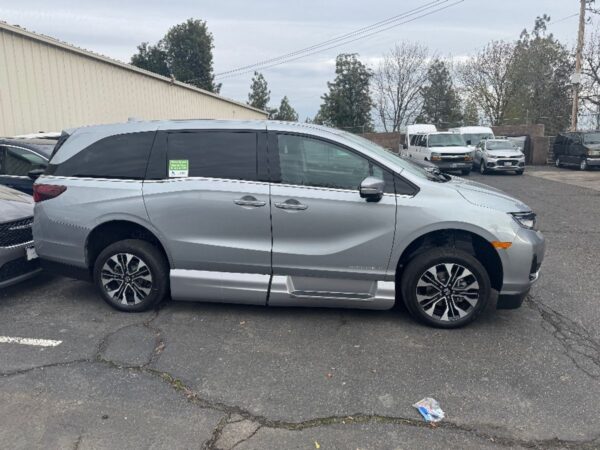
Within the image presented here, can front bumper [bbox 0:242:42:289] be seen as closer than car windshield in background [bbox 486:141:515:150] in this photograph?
Yes

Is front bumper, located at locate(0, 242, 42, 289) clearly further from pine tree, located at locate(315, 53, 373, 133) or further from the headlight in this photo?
pine tree, located at locate(315, 53, 373, 133)

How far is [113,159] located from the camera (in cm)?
459

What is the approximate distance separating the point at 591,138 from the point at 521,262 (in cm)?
2056

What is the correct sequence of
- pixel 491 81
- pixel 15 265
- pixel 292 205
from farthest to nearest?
pixel 491 81 < pixel 15 265 < pixel 292 205

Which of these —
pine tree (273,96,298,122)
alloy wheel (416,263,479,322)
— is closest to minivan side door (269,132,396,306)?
alloy wheel (416,263,479,322)

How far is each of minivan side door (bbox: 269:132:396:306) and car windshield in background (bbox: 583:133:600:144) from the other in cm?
2068

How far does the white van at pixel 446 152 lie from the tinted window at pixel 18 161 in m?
15.8

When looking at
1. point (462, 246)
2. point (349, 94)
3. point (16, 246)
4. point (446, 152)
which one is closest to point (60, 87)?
point (16, 246)

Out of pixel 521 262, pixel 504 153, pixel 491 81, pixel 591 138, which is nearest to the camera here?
pixel 521 262

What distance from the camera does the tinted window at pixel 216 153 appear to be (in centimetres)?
436

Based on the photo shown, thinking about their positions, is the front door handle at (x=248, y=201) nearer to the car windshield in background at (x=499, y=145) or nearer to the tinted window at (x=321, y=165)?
→ the tinted window at (x=321, y=165)

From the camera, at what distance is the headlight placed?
4152 millimetres

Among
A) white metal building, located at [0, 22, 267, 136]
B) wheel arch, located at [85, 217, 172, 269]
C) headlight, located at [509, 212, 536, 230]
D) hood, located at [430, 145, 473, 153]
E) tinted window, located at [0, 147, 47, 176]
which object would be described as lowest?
wheel arch, located at [85, 217, 172, 269]

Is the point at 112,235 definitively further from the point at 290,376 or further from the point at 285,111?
the point at 285,111
